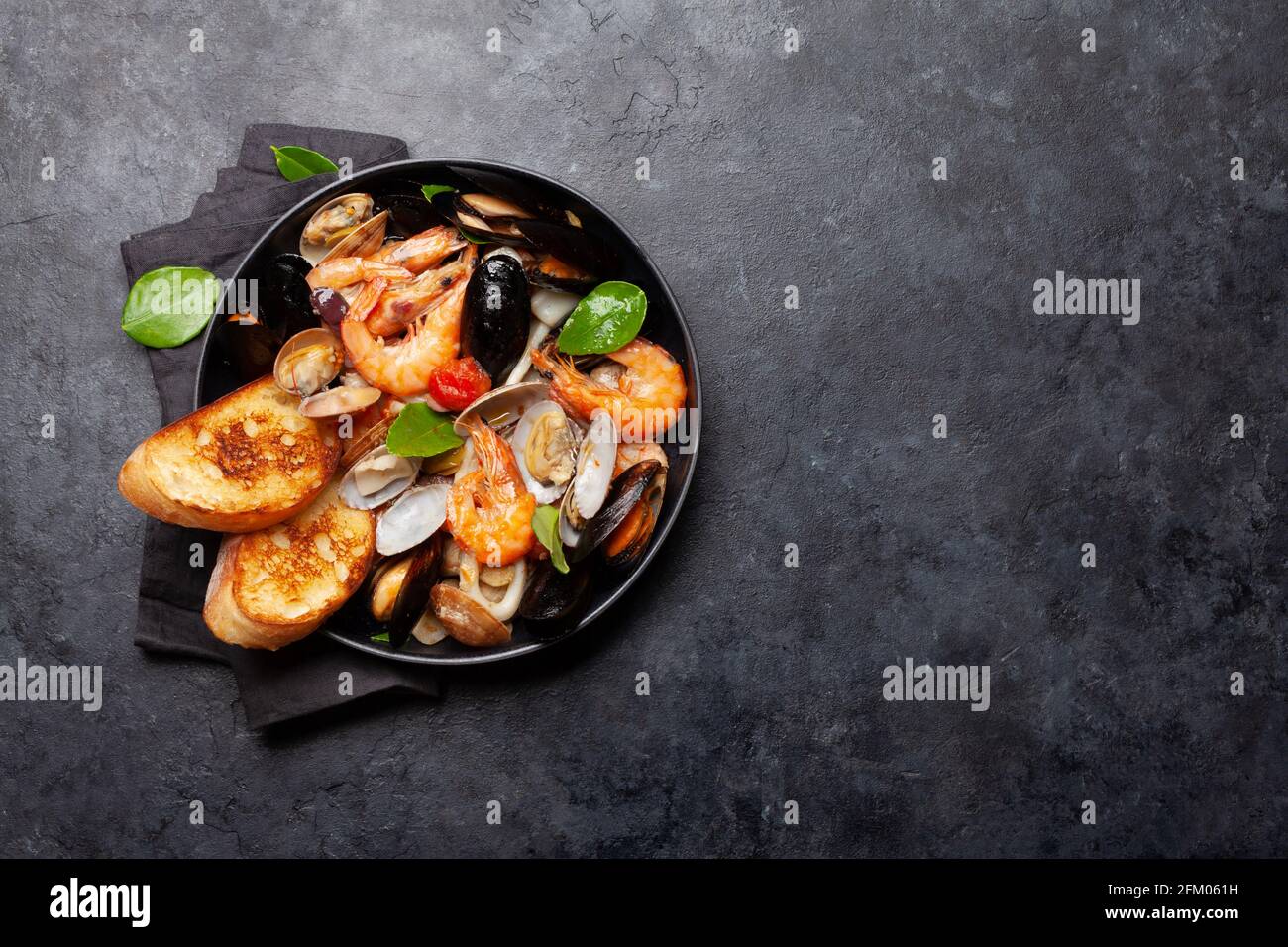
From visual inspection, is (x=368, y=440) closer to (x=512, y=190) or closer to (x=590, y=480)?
(x=590, y=480)

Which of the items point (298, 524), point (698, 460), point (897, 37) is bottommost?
point (298, 524)

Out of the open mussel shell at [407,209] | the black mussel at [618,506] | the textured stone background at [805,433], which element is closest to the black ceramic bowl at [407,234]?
the open mussel shell at [407,209]

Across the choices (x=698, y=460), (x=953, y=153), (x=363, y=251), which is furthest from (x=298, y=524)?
(x=953, y=153)

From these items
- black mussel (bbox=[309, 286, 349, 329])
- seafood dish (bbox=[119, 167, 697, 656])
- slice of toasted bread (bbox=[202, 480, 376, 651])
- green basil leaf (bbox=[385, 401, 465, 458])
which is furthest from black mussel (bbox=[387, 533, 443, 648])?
black mussel (bbox=[309, 286, 349, 329])

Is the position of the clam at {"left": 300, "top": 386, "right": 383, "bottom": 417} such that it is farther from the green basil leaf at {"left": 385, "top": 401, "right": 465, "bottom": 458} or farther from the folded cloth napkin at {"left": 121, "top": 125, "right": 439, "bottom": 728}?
the folded cloth napkin at {"left": 121, "top": 125, "right": 439, "bottom": 728}

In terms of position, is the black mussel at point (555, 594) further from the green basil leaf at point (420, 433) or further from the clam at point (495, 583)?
the green basil leaf at point (420, 433)

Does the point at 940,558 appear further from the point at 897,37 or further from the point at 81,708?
the point at 81,708
